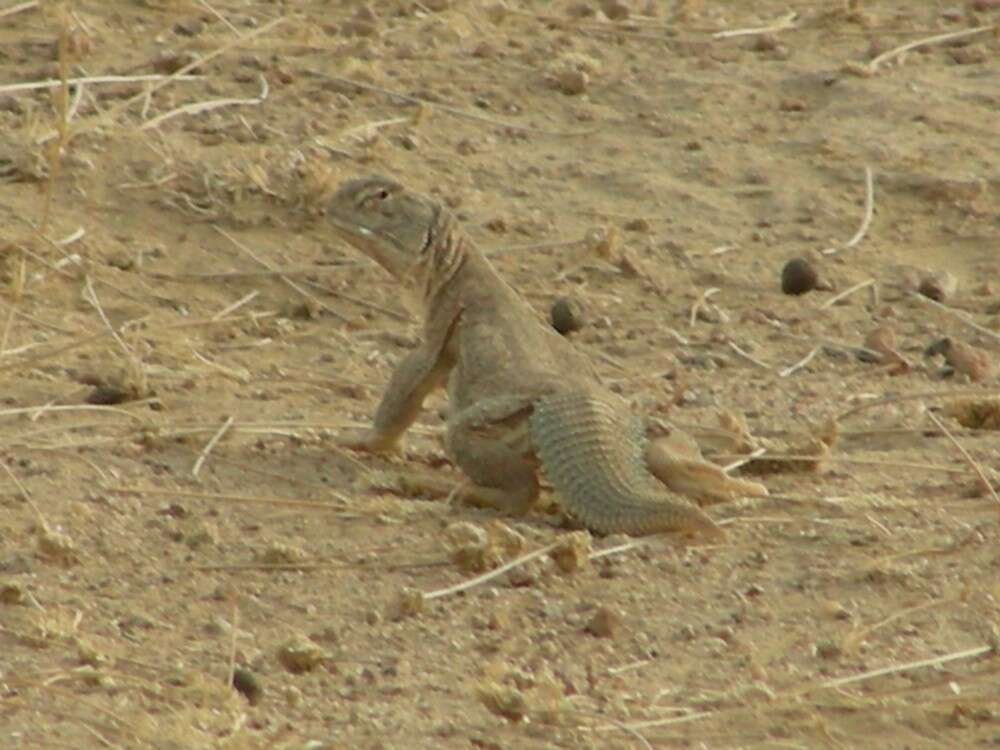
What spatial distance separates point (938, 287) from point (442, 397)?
1926mm

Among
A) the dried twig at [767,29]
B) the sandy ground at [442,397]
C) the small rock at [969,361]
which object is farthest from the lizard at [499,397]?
the dried twig at [767,29]

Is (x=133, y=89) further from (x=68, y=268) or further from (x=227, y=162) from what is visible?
(x=68, y=268)

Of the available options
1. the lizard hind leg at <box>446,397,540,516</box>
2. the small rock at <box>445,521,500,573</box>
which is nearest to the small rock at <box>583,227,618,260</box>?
the lizard hind leg at <box>446,397,540,516</box>

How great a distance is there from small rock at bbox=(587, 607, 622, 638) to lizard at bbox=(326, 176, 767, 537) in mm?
522

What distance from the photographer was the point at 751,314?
8422mm

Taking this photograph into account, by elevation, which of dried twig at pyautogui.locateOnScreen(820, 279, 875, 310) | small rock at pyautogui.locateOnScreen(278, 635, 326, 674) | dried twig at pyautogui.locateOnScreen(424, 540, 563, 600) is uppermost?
small rock at pyautogui.locateOnScreen(278, 635, 326, 674)

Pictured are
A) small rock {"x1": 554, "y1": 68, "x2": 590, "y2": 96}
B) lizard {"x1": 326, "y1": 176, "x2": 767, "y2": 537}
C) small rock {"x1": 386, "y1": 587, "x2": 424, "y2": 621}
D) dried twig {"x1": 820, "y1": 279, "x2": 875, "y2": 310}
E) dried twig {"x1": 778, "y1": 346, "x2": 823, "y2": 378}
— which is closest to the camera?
small rock {"x1": 386, "y1": 587, "x2": 424, "y2": 621}

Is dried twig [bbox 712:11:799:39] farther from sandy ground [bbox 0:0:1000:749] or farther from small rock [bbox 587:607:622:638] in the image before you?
small rock [bbox 587:607:622:638]

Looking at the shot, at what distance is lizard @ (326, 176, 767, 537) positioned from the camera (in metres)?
6.00

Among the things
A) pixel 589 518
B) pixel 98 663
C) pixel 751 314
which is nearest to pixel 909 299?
pixel 751 314

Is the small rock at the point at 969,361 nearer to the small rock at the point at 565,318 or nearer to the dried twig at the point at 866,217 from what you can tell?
the small rock at the point at 565,318

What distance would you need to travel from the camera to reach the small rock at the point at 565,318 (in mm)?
8109

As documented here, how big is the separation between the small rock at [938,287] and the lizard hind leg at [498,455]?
2.71 metres

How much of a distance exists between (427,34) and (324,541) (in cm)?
471
